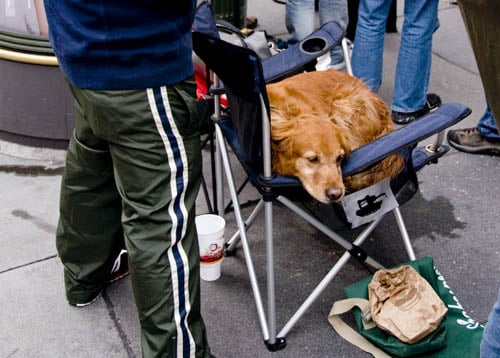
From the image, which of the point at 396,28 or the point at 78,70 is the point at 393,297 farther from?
the point at 396,28

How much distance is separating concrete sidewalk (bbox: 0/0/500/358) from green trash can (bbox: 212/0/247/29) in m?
1.66

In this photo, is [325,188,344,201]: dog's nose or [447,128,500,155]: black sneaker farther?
[447,128,500,155]: black sneaker

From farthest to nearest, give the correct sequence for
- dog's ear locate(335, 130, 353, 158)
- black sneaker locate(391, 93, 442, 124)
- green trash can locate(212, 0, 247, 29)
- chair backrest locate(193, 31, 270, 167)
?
green trash can locate(212, 0, 247, 29)
black sneaker locate(391, 93, 442, 124)
dog's ear locate(335, 130, 353, 158)
chair backrest locate(193, 31, 270, 167)

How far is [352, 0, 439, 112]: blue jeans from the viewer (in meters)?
4.16

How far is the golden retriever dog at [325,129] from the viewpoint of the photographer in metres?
2.46

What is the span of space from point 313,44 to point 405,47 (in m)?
1.33

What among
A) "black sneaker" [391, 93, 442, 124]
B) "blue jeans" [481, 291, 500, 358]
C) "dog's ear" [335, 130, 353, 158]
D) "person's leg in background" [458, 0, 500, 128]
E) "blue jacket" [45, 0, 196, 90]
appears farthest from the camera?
"black sneaker" [391, 93, 442, 124]

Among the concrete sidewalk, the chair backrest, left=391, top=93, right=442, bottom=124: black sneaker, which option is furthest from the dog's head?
left=391, top=93, right=442, bottom=124: black sneaker

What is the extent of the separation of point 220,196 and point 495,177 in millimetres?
1746

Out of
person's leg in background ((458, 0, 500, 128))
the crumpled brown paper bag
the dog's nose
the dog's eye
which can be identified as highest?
person's leg in background ((458, 0, 500, 128))

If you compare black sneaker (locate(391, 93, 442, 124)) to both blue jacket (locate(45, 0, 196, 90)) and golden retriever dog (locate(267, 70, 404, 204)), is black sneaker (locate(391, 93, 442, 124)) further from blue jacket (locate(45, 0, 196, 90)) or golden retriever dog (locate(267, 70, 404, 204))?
blue jacket (locate(45, 0, 196, 90))

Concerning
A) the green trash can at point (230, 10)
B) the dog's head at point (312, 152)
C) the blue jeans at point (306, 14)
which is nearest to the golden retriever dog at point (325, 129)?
the dog's head at point (312, 152)

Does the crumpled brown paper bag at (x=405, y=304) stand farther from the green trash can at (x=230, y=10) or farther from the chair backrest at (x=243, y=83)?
the green trash can at (x=230, y=10)

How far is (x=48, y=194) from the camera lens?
367 centimetres
